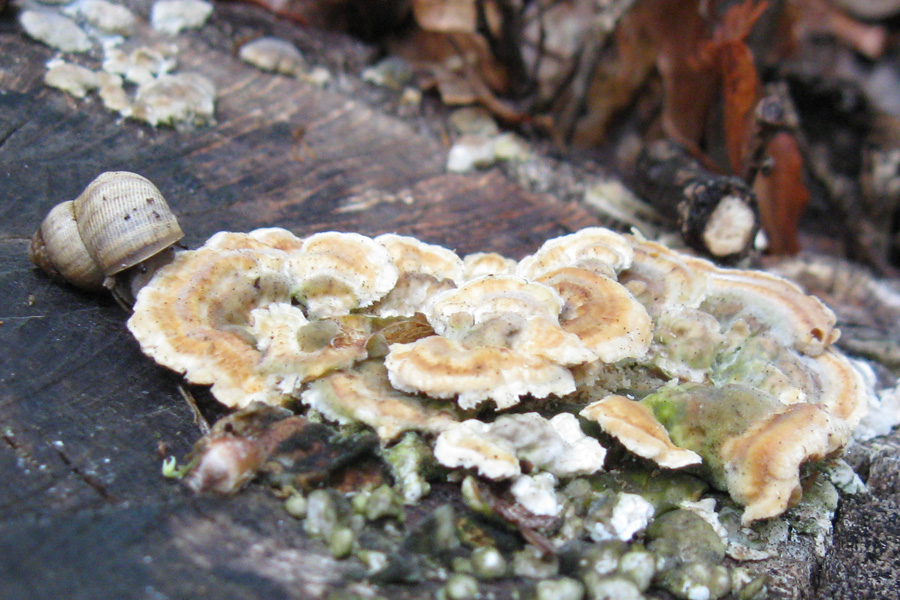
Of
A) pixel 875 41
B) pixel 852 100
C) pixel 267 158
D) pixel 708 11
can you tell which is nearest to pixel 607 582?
pixel 267 158

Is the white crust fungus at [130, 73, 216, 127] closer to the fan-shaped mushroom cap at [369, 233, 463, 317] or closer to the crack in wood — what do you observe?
the fan-shaped mushroom cap at [369, 233, 463, 317]

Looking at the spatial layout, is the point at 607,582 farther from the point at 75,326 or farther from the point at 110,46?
the point at 110,46

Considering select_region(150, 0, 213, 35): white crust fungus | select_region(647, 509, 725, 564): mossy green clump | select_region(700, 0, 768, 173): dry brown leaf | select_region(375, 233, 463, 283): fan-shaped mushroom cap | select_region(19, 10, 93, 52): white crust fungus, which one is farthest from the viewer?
select_region(700, 0, 768, 173): dry brown leaf

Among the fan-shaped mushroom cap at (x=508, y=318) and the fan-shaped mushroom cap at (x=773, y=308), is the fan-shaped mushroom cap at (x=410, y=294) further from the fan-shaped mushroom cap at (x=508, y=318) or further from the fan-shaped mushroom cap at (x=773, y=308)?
the fan-shaped mushroom cap at (x=773, y=308)

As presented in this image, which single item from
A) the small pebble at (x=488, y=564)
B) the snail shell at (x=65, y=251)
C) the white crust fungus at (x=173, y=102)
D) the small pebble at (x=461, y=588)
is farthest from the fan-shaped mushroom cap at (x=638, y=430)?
the white crust fungus at (x=173, y=102)

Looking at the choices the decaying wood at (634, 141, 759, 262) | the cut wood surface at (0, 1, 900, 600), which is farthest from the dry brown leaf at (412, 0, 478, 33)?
the decaying wood at (634, 141, 759, 262)

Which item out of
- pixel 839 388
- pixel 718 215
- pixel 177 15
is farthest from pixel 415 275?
pixel 177 15

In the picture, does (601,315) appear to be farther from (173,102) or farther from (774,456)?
(173,102)
